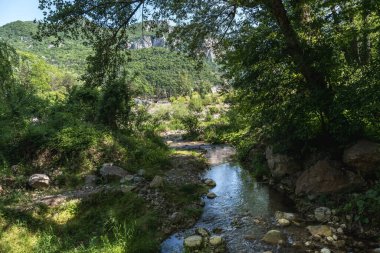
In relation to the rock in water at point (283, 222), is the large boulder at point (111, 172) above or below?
above

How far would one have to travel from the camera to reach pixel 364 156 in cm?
887

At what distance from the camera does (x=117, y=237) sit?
7664 mm

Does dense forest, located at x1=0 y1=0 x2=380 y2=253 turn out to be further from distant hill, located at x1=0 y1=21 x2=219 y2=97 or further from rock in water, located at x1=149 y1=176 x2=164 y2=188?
distant hill, located at x1=0 y1=21 x2=219 y2=97

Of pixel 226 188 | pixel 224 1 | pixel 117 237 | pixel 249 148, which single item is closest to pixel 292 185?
pixel 226 188

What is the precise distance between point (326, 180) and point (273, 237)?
2.90m

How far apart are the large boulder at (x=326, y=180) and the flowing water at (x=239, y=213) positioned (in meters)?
0.84

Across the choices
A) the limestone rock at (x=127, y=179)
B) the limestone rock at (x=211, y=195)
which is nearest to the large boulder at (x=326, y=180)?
the limestone rock at (x=211, y=195)

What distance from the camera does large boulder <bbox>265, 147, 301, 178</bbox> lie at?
37.3 ft

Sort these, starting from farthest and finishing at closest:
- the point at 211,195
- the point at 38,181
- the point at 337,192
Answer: the point at 211,195 < the point at 38,181 < the point at 337,192

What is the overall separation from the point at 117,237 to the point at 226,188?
19.0ft

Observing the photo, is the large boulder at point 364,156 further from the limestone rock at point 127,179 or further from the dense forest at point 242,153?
the limestone rock at point 127,179

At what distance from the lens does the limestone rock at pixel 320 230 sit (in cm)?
756

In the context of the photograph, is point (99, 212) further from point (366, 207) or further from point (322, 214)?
point (366, 207)

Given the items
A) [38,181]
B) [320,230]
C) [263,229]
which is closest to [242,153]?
[263,229]
